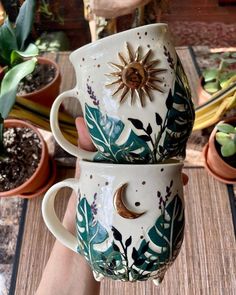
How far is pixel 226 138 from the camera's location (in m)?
0.67

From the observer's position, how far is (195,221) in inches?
24.9

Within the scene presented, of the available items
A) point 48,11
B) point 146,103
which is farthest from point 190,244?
point 48,11

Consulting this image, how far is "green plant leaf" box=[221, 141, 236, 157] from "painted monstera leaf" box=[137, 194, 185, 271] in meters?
0.33

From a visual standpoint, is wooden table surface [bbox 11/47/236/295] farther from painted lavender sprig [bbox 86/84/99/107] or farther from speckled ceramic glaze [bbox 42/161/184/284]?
painted lavender sprig [bbox 86/84/99/107]

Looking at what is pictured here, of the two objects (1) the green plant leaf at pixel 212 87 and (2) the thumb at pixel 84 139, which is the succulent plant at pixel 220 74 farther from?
(2) the thumb at pixel 84 139

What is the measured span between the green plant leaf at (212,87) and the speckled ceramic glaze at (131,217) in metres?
0.42

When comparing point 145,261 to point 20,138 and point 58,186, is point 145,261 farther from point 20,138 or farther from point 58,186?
point 20,138

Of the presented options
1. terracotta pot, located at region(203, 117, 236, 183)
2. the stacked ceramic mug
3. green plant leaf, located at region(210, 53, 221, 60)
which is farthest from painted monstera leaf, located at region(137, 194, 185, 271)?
green plant leaf, located at region(210, 53, 221, 60)

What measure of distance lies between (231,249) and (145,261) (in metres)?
0.30

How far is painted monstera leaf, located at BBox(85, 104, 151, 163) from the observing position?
336 millimetres

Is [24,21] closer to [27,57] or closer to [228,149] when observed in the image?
[27,57]

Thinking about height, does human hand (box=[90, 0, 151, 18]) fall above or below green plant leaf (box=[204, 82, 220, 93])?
above

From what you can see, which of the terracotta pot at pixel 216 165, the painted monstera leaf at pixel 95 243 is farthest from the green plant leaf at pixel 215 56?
the painted monstera leaf at pixel 95 243

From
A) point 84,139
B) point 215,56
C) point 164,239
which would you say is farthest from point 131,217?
point 215,56
